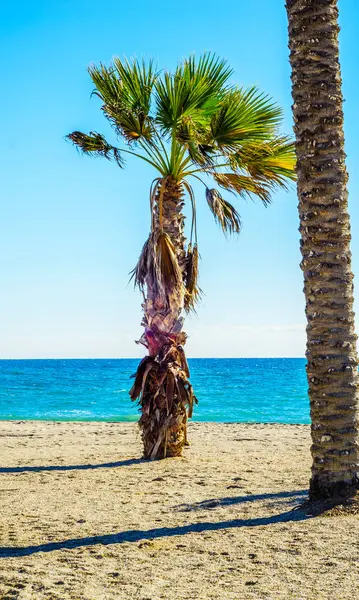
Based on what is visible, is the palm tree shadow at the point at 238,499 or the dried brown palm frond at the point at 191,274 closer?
the palm tree shadow at the point at 238,499

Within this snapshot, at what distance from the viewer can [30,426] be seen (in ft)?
59.0

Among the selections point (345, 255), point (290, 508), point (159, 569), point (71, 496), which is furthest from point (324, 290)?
point (71, 496)

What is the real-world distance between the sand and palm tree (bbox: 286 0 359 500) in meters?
Answer: 0.66

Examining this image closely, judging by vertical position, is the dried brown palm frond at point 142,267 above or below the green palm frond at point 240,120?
below

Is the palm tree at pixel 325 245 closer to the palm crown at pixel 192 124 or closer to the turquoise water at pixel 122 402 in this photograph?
the palm crown at pixel 192 124

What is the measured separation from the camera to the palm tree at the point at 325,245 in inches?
246

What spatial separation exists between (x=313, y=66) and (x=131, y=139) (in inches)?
159

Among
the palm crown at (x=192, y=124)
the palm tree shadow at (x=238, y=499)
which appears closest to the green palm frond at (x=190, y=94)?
the palm crown at (x=192, y=124)

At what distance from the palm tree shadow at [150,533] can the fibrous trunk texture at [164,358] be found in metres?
3.71

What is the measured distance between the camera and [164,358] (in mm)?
9812

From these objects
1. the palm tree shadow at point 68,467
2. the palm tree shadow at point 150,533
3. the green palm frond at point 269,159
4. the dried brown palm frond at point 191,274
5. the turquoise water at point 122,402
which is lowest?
the turquoise water at point 122,402

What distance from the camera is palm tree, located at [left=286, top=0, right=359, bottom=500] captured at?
6.24 meters

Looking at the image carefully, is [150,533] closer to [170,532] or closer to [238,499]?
[170,532]

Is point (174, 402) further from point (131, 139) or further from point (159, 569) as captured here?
point (159, 569)
